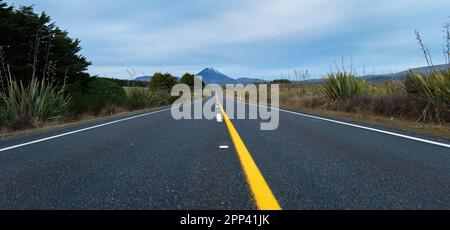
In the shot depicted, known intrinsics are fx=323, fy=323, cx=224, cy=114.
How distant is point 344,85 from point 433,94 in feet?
20.8

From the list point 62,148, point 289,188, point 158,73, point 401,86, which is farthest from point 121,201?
point 158,73

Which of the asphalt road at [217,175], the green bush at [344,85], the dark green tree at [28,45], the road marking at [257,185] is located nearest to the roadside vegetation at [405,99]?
the green bush at [344,85]

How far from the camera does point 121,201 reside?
2809 millimetres

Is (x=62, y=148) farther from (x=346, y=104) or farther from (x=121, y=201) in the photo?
(x=346, y=104)

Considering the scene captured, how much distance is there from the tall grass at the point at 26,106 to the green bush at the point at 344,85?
12.5m

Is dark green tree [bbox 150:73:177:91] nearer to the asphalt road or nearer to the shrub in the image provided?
the shrub

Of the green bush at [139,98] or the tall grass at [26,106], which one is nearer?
the tall grass at [26,106]

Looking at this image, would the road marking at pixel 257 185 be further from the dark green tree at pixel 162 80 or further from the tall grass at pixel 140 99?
the dark green tree at pixel 162 80

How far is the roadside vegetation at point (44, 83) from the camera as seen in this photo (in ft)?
36.1

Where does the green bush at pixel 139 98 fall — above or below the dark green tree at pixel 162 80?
below

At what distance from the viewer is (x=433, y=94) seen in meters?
9.82

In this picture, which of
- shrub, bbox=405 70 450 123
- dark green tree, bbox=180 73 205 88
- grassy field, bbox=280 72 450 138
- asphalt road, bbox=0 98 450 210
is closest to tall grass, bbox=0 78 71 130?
asphalt road, bbox=0 98 450 210
